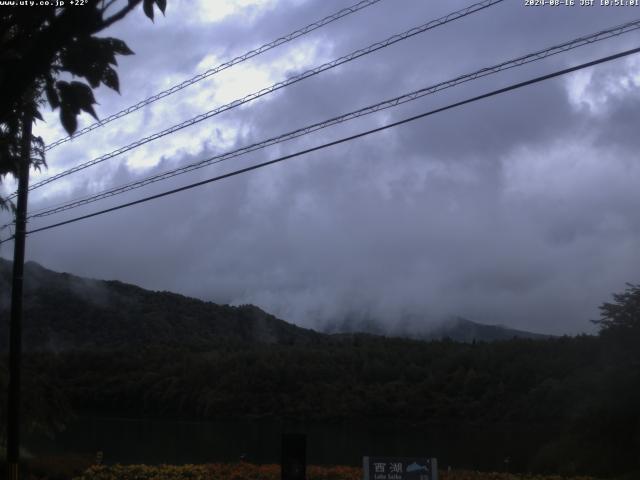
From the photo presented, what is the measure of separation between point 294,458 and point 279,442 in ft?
56.8

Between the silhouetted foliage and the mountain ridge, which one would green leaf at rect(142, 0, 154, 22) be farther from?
the mountain ridge

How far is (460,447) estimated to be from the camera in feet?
87.6

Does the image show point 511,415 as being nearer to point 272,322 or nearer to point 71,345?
point 71,345

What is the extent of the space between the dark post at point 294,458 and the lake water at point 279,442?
1235cm

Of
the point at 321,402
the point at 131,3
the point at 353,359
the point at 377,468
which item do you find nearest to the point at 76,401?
the point at 321,402

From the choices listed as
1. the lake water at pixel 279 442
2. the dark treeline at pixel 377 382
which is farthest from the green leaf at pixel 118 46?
the dark treeline at pixel 377 382

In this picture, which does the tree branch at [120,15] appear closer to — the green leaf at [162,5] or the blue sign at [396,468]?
the green leaf at [162,5]

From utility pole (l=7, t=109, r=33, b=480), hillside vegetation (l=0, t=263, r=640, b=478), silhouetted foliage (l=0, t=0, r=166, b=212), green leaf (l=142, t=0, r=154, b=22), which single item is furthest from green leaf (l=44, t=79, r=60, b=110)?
hillside vegetation (l=0, t=263, r=640, b=478)

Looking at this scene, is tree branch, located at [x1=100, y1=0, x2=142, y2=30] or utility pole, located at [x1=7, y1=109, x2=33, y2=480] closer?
tree branch, located at [x1=100, y1=0, x2=142, y2=30]

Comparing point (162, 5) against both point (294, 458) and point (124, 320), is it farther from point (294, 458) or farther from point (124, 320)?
point (124, 320)

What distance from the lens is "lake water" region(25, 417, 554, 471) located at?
82.2ft

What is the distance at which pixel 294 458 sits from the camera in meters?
11.3

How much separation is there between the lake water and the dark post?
12352 mm

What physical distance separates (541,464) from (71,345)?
41.4m
